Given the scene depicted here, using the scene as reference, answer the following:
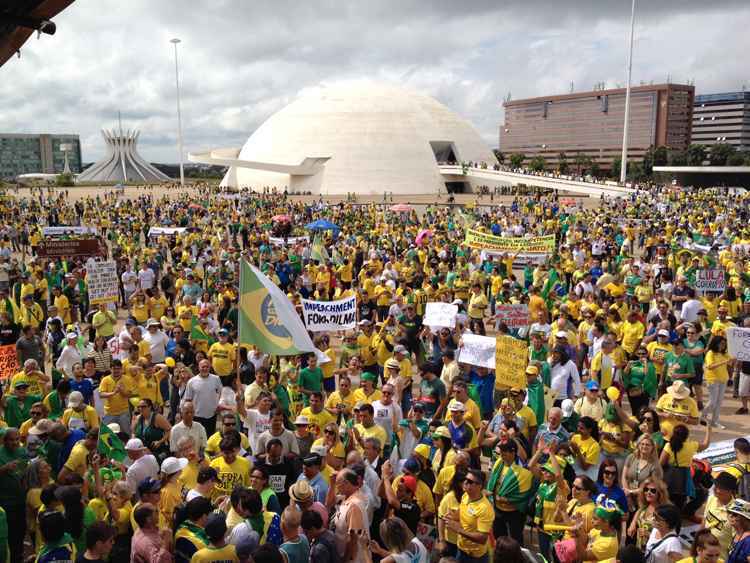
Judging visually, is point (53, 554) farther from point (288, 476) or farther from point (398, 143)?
point (398, 143)

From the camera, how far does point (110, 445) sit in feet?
18.7

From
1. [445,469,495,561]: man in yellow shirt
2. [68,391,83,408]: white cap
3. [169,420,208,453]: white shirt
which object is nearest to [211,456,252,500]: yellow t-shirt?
[169,420,208,453]: white shirt

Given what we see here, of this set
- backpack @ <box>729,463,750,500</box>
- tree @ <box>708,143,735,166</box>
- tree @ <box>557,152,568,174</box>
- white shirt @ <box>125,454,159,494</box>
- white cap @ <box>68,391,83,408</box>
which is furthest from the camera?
tree @ <box>557,152,568,174</box>

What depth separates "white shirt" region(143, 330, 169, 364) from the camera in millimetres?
8891

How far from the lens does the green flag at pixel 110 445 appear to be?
5.62m

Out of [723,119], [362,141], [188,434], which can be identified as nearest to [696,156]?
[362,141]

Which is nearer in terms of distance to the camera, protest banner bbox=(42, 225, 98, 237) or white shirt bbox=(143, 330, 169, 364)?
white shirt bbox=(143, 330, 169, 364)

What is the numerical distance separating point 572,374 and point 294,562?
4.46m

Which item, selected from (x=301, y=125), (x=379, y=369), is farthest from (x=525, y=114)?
(x=379, y=369)

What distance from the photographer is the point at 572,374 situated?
24.2 ft

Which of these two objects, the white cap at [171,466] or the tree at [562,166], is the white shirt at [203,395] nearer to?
the white cap at [171,466]

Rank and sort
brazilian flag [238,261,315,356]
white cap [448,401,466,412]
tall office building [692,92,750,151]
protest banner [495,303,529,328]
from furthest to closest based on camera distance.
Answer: tall office building [692,92,750,151], protest banner [495,303,529,328], brazilian flag [238,261,315,356], white cap [448,401,466,412]

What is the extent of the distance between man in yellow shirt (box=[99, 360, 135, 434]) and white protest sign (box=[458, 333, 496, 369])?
3.82m

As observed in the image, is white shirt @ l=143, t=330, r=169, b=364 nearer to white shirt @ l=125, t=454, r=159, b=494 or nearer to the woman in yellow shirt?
white shirt @ l=125, t=454, r=159, b=494
